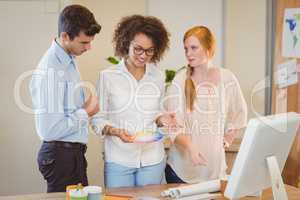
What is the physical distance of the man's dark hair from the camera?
2520 millimetres

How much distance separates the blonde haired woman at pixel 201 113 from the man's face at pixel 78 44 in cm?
56

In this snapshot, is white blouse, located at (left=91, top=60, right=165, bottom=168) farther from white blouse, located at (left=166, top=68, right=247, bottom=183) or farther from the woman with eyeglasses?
white blouse, located at (left=166, top=68, right=247, bottom=183)

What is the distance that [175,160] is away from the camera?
8.80 feet

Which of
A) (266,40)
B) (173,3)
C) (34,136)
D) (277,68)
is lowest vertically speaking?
(34,136)

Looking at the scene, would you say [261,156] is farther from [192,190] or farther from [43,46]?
[43,46]

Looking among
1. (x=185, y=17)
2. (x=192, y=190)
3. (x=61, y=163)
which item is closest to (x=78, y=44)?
(x=61, y=163)

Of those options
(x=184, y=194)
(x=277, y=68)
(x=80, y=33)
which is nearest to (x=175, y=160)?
(x=184, y=194)

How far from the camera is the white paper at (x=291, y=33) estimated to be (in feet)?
10.3

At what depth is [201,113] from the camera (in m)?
2.67

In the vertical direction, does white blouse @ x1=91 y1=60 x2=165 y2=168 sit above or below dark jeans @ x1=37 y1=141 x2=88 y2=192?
above

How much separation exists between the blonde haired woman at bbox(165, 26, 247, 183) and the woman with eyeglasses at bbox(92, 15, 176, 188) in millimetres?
104

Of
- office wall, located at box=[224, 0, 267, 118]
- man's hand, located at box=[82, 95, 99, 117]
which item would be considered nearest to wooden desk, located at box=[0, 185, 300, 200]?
man's hand, located at box=[82, 95, 99, 117]

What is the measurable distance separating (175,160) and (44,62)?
3.14 feet

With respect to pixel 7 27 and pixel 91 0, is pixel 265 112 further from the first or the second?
pixel 7 27
